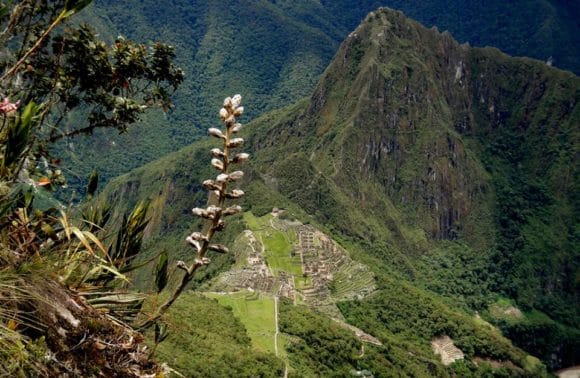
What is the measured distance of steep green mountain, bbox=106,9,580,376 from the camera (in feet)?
325

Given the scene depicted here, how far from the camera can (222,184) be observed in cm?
387

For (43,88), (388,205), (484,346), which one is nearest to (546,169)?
(388,205)

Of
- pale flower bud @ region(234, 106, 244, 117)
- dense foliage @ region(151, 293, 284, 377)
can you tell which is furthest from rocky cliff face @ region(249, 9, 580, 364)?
pale flower bud @ region(234, 106, 244, 117)

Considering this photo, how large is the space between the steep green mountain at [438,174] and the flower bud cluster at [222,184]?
248 feet

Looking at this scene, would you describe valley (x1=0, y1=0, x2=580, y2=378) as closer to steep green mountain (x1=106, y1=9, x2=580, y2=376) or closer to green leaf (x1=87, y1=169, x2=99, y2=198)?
green leaf (x1=87, y1=169, x2=99, y2=198)

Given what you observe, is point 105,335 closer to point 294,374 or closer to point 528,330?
point 294,374

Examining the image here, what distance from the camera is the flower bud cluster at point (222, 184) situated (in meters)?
3.82

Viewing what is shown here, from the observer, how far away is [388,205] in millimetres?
116125

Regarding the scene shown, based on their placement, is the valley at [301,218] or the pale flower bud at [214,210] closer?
the pale flower bud at [214,210]

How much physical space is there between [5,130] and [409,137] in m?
125

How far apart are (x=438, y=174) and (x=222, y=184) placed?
126 meters

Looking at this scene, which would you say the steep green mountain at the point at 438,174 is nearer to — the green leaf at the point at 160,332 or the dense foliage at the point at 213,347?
the dense foliage at the point at 213,347

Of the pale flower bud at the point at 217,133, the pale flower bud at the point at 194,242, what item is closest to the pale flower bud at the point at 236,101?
the pale flower bud at the point at 217,133

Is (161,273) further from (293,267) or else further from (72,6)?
(293,267)
